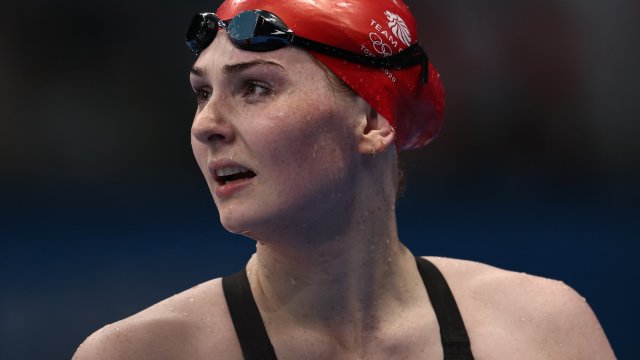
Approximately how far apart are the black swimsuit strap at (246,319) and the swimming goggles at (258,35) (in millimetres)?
635

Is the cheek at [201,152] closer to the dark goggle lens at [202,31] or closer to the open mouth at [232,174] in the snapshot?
the open mouth at [232,174]

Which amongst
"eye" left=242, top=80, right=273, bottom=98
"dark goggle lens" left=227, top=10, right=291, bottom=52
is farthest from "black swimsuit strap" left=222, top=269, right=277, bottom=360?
"dark goggle lens" left=227, top=10, right=291, bottom=52

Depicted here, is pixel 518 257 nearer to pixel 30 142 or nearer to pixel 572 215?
pixel 572 215

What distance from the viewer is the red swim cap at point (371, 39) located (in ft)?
7.20

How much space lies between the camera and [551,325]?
2.39 m

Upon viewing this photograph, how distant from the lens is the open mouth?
2.13 meters

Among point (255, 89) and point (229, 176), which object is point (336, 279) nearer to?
point (229, 176)

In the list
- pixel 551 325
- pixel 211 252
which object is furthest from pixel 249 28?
pixel 211 252

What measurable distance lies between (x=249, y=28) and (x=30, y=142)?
132 inches

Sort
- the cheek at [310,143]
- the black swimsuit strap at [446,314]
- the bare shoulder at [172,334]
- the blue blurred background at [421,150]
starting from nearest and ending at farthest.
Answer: the cheek at [310,143], the bare shoulder at [172,334], the black swimsuit strap at [446,314], the blue blurred background at [421,150]

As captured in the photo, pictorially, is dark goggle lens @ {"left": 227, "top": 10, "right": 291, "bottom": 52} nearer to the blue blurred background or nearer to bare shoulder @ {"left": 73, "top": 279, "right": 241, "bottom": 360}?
bare shoulder @ {"left": 73, "top": 279, "right": 241, "bottom": 360}

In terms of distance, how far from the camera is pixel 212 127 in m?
2.10

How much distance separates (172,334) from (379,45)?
35.9 inches

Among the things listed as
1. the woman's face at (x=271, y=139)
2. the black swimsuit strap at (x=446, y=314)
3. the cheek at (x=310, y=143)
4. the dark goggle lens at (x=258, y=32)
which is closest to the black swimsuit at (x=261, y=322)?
the black swimsuit strap at (x=446, y=314)
